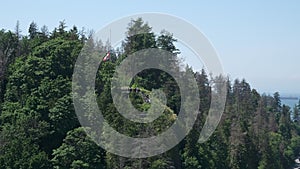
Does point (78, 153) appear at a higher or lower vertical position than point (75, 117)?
lower

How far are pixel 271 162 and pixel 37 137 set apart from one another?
21.9 meters

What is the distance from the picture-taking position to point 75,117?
105 ft

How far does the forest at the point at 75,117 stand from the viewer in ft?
92.7

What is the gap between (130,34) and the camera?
134ft

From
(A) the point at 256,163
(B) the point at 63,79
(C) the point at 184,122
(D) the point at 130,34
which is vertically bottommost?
(A) the point at 256,163

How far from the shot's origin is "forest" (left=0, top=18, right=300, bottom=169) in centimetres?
2825

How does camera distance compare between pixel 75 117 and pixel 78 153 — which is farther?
pixel 75 117

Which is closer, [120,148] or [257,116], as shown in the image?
[120,148]

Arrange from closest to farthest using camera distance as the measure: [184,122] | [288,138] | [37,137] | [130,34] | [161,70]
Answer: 1. [37,137]
2. [184,122]
3. [161,70]
4. [130,34]
5. [288,138]

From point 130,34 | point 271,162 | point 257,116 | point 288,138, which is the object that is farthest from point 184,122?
point 288,138

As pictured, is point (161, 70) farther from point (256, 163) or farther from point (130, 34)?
point (256, 163)

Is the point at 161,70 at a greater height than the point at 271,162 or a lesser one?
greater

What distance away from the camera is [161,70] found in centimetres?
3828

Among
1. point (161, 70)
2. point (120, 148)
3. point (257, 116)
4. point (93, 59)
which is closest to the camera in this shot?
point (120, 148)
